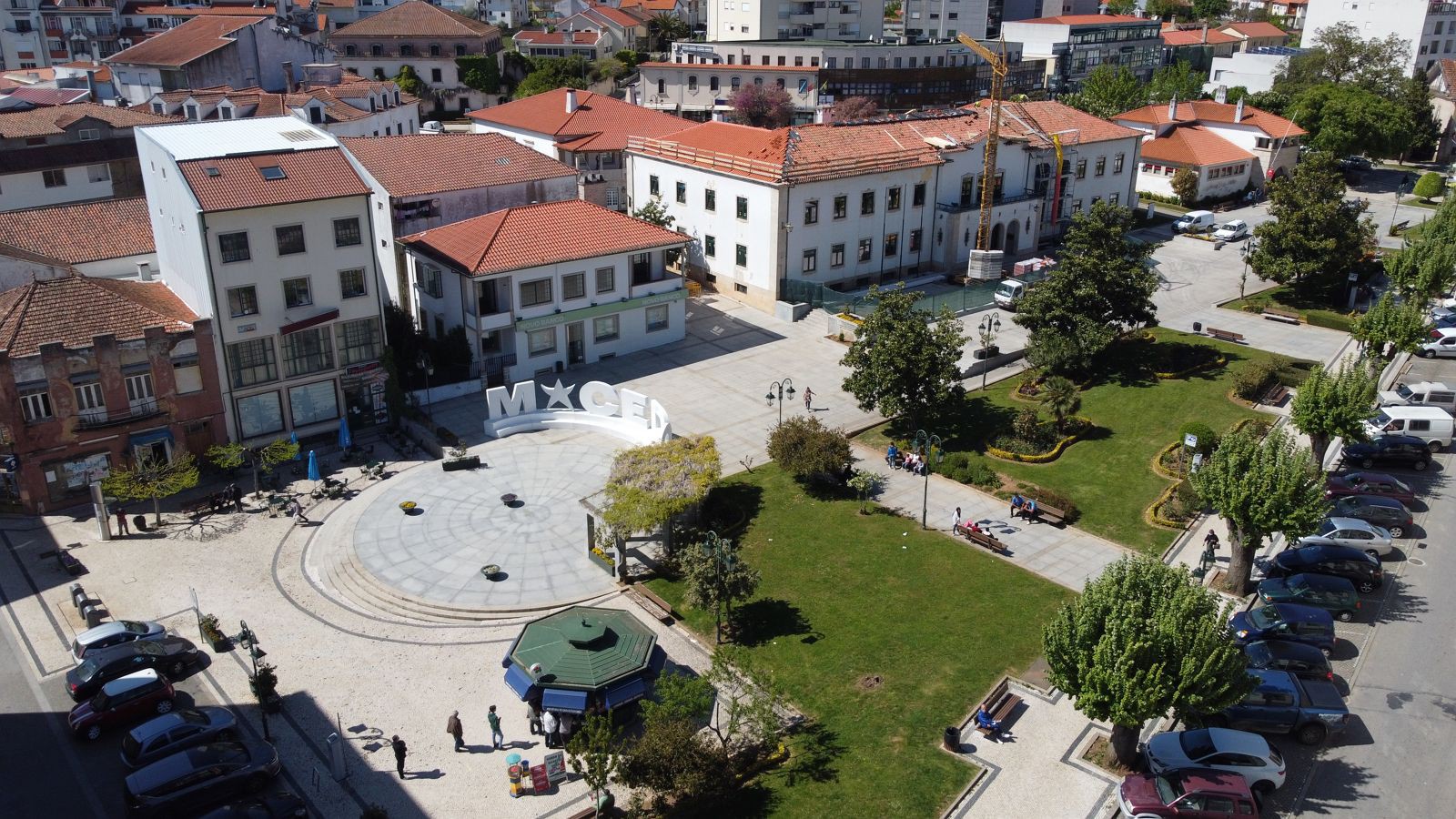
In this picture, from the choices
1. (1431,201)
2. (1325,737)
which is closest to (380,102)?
(1325,737)

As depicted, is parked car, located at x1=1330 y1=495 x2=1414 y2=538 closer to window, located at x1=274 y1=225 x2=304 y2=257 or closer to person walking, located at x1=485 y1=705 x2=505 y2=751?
person walking, located at x1=485 y1=705 x2=505 y2=751

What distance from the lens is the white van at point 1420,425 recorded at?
45.7m

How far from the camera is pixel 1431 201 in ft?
310

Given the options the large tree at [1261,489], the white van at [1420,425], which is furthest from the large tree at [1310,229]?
the large tree at [1261,489]

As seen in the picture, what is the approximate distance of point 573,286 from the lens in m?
55.2

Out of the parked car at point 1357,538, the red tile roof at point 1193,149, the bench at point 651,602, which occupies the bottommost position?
the bench at point 651,602

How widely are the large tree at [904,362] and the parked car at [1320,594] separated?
16377 mm

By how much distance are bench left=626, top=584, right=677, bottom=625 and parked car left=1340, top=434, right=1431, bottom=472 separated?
29.3 meters

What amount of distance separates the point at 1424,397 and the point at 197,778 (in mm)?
51254

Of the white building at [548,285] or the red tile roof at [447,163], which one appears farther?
the red tile roof at [447,163]

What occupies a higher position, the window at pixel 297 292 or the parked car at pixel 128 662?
the window at pixel 297 292

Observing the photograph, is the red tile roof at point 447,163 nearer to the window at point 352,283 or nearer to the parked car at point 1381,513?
the window at point 352,283

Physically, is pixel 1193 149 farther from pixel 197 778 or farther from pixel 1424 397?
pixel 197 778

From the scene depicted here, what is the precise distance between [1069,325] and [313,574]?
37841 mm
